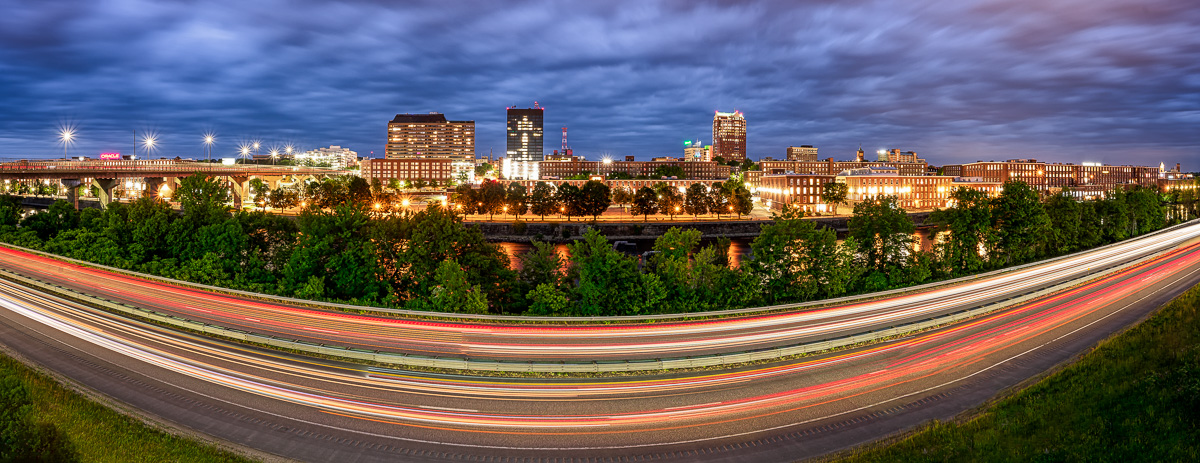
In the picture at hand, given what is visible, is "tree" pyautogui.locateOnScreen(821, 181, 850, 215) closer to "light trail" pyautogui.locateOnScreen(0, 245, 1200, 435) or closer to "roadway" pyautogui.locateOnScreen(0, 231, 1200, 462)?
"light trail" pyautogui.locateOnScreen(0, 245, 1200, 435)

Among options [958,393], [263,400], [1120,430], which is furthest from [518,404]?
[1120,430]

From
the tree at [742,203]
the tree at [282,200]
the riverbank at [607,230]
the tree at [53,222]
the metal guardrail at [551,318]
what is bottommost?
the metal guardrail at [551,318]

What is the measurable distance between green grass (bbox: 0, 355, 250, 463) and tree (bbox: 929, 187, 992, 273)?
37658 millimetres

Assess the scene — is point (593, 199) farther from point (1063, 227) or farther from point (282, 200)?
point (282, 200)

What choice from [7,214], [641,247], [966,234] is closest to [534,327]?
[966,234]

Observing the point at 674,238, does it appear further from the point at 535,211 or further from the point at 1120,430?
the point at 535,211

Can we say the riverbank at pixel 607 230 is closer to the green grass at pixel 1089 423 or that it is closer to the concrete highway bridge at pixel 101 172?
the concrete highway bridge at pixel 101 172

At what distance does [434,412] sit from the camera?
1475cm

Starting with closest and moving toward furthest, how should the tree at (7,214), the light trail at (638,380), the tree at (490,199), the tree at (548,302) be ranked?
the light trail at (638,380)
the tree at (548,302)
the tree at (7,214)
the tree at (490,199)

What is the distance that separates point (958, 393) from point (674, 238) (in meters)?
13.8

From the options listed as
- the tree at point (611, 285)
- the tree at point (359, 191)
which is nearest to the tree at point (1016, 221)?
the tree at point (611, 285)

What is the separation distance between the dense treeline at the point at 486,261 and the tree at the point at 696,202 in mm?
68010

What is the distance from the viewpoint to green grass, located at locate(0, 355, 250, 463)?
1256 centimetres

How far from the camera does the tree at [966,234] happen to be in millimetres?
36125
